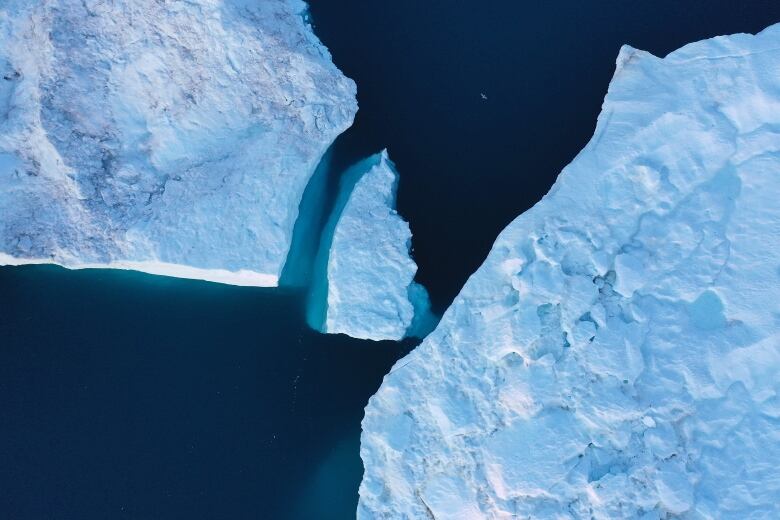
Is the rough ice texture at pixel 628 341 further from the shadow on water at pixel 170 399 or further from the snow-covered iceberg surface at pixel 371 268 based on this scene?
the shadow on water at pixel 170 399

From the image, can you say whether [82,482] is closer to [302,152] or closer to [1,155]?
[1,155]

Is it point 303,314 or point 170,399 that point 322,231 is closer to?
point 303,314

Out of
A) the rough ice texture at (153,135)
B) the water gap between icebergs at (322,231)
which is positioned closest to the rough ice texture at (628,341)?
the water gap between icebergs at (322,231)

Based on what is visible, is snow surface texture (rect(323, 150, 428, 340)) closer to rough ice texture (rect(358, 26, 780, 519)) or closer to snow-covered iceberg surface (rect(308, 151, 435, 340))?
snow-covered iceberg surface (rect(308, 151, 435, 340))

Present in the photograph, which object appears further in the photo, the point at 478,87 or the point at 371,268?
the point at 478,87

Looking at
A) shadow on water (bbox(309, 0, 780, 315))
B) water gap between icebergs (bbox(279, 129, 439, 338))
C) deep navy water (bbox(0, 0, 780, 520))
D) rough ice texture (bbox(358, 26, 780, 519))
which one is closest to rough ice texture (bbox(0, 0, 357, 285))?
water gap between icebergs (bbox(279, 129, 439, 338))

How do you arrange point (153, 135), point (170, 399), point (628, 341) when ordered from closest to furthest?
point (628, 341), point (153, 135), point (170, 399)

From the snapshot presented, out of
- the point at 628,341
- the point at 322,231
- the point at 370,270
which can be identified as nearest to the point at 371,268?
the point at 370,270
